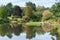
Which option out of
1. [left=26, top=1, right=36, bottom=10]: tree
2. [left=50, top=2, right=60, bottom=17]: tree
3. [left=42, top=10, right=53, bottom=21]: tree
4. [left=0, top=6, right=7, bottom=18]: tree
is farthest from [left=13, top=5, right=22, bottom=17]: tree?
[left=50, top=2, right=60, bottom=17]: tree

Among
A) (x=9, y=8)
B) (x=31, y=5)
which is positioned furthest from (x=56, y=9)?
(x=9, y=8)

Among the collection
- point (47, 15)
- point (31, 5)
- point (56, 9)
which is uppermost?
point (31, 5)

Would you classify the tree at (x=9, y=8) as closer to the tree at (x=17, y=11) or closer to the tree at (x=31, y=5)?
the tree at (x=17, y=11)

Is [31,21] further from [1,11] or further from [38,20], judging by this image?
[1,11]

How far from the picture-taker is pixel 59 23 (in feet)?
76.0

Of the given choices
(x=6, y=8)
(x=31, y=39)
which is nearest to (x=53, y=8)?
(x=6, y=8)

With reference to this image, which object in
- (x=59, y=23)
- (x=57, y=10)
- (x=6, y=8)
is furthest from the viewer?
(x=6, y=8)

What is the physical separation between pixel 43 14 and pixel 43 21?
1.30 m

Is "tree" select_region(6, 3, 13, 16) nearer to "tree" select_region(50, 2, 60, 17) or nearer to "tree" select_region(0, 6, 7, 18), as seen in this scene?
"tree" select_region(0, 6, 7, 18)

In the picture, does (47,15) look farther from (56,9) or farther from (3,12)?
(3,12)

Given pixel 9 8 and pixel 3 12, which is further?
pixel 9 8

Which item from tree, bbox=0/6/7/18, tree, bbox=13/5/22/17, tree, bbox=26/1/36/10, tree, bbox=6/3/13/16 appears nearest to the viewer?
tree, bbox=0/6/7/18

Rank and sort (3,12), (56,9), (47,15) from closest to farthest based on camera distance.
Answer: (47,15), (56,9), (3,12)

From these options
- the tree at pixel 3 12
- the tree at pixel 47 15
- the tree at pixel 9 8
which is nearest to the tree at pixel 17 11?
the tree at pixel 9 8
